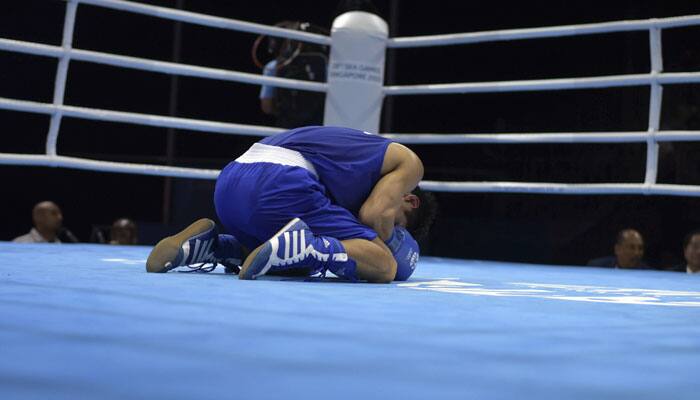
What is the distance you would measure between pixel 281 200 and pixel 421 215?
44 centimetres

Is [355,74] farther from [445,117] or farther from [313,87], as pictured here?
[445,117]

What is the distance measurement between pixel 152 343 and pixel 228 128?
285cm

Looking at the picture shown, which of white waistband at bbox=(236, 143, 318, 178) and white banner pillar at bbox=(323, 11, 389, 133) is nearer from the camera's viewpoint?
white waistband at bbox=(236, 143, 318, 178)

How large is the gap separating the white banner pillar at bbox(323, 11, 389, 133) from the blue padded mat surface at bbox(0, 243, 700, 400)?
1.93 metres

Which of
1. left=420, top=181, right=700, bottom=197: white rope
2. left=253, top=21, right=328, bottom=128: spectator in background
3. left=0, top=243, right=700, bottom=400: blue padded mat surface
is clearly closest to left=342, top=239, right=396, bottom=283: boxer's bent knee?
left=0, top=243, right=700, bottom=400: blue padded mat surface

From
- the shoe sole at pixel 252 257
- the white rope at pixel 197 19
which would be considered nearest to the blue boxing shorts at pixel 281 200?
the shoe sole at pixel 252 257

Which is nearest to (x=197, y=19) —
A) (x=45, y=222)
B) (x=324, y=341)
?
(x=45, y=222)

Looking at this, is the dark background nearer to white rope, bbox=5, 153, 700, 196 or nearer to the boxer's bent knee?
white rope, bbox=5, 153, 700, 196

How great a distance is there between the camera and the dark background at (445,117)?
554 cm

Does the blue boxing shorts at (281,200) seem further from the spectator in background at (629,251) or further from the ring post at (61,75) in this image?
the spectator in background at (629,251)

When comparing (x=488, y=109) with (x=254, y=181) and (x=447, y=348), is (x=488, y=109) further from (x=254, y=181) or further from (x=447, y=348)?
(x=447, y=348)

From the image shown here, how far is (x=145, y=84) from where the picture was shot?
6.71 metres

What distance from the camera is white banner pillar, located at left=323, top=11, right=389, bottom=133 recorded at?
3912 millimetres

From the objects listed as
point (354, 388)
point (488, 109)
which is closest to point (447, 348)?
point (354, 388)
